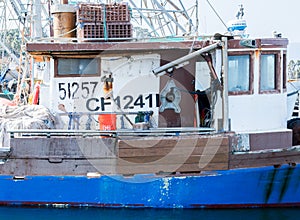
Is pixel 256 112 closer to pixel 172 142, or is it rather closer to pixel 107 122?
pixel 172 142

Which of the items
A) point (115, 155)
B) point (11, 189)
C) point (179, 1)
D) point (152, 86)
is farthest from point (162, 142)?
Answer: point (179, 1)

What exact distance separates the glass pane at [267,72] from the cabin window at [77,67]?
294cm

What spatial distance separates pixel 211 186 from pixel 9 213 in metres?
3.59

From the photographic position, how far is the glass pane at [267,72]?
360 inches

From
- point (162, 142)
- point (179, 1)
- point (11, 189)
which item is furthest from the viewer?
point (179, 1)

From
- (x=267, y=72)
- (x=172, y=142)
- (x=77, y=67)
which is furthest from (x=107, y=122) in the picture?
(x=267, y=72)

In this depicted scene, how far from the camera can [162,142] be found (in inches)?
337

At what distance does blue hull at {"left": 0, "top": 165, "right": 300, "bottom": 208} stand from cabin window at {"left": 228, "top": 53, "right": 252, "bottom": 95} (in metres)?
1.40

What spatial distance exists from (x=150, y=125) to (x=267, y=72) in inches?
89.4

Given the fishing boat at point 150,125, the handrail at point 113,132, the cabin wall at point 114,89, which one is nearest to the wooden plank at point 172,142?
the fishing boat at point 150,125

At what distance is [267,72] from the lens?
9.20 metres

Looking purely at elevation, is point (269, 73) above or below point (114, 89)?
above

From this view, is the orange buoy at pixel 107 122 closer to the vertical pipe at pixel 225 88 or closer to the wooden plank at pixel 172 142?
the wooden plank at pixel 172 142

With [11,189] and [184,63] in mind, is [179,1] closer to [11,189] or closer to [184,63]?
[184,63]
